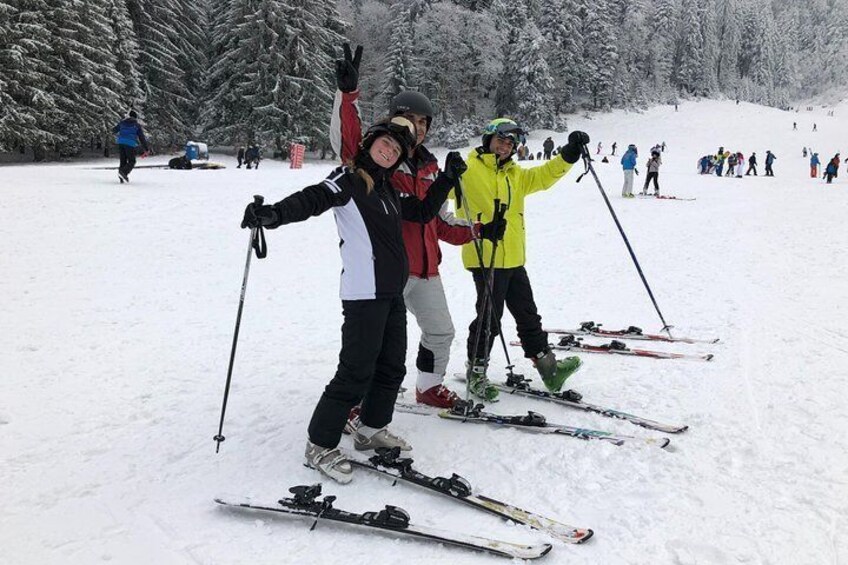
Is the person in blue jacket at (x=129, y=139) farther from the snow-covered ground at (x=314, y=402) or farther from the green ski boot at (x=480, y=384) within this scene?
the green ski boot at (x=480, y=384)

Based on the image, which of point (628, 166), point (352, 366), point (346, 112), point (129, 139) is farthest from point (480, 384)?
point (628, 166)

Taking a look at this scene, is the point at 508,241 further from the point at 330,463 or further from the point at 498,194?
the point at 330,463

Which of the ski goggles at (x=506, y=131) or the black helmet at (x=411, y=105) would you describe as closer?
the black helmet at (x=411, y=105)

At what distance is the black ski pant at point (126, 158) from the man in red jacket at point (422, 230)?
42.5 ft

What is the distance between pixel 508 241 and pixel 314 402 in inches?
79.8

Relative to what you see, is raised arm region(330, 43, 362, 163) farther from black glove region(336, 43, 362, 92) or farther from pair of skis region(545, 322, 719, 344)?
pair of skis region(545, 322, 719, 344)

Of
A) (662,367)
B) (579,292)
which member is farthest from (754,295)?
(662,367)

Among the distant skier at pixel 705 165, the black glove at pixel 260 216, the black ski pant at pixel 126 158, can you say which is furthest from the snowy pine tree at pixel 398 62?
the black glove at pixel 260 216

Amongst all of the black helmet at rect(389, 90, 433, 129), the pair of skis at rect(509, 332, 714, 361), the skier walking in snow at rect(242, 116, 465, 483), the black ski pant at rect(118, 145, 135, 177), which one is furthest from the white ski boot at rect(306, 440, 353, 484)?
the black ski pant at rect(118, 145, 135, 177)

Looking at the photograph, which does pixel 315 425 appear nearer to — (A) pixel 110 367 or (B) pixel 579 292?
(A) pixel 110 367

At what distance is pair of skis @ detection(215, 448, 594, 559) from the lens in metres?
2.57

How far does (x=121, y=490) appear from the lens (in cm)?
316

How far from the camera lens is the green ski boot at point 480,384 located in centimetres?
453

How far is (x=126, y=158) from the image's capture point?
14.6 m
